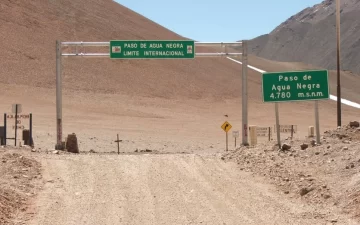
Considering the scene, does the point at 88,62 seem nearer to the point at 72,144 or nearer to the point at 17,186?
the point at 72,144

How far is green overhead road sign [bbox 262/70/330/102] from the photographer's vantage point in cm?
1852

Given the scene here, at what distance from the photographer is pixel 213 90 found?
80688 mm

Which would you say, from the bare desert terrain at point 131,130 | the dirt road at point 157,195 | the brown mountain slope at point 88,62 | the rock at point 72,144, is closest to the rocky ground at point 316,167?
the bare desert terrain at point 131,130

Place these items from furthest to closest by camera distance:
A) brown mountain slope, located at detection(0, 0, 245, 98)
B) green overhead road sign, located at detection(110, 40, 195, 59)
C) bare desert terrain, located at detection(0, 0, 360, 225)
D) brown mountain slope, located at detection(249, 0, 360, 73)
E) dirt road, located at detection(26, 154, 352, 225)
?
brown mountain slope, located at detection(249, 0, 360, 73), brown mountain slope, located at detection(0, 0, 245, 98), green overhead road sign, located at detection(110, 40, 195, 59), bare desert terrain, located at detection(0, 0, 360, 225), dirt road, located at detection(26, 154, 352, 225)

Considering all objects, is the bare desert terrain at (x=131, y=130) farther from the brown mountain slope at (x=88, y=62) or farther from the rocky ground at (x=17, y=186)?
the brown mountain slope at (x=88, y=62)

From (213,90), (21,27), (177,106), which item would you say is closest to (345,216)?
(177,106)

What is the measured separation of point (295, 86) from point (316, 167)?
4.78 m

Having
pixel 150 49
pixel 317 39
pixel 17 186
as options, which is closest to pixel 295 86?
pixel 17 186

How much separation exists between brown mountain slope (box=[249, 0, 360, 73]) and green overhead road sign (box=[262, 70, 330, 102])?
13402 cm

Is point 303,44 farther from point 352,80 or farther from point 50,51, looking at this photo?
point 50,51

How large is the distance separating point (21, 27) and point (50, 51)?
6.55 meters

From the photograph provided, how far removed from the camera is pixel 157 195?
1289cm

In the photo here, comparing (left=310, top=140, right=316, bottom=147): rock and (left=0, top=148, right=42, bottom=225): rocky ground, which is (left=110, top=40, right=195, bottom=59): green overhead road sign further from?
(left=0, top=148, right=42, bottom=225): rocky ground

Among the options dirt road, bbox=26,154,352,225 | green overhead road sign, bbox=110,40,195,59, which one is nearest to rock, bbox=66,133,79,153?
green overhead road sign, bbox=110,40,195,59
